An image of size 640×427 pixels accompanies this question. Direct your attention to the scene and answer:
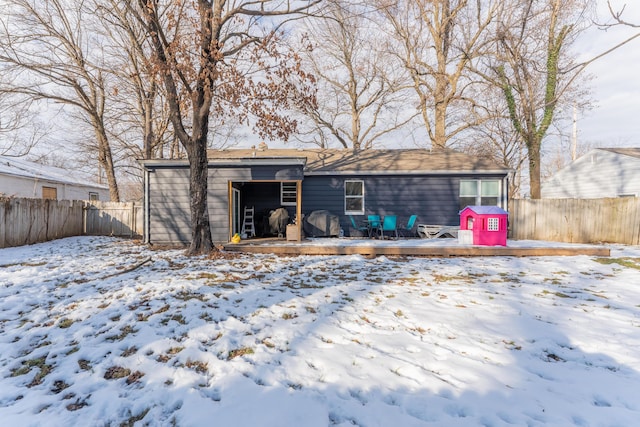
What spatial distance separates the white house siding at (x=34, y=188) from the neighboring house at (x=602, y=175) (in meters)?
28.4

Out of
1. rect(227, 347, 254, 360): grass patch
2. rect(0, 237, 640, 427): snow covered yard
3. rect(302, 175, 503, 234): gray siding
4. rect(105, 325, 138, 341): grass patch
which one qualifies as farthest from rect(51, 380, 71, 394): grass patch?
rect(302, 175, 503, 234): gray siding

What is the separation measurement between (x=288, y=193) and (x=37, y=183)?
14981 mm

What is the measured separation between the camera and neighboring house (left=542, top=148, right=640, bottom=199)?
1433 cm

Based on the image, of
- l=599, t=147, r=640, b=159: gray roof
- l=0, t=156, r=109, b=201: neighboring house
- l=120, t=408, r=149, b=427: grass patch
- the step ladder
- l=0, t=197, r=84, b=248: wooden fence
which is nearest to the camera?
l=120, t=408, r=149, b=427: grass patch

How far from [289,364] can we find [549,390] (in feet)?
6.36

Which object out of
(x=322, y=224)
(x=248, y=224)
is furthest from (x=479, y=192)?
(x=248, y=224)

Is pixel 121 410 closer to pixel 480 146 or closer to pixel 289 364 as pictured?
pixel 289 364

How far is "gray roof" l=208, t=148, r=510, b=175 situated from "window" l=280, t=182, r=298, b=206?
0.94 metres

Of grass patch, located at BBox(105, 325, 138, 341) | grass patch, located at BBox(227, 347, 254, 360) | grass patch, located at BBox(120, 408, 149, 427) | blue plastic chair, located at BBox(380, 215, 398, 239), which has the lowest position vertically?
grass patch, located at BBox(120, 408, 149, 427)

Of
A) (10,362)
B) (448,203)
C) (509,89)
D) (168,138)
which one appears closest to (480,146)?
(509,89)

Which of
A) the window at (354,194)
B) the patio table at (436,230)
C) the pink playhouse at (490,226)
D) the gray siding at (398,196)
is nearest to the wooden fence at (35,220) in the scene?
the gray siding at (398,196)

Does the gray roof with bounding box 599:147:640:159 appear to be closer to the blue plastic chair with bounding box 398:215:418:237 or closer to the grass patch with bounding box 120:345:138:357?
the blue plastic chair with bounding box 398:215:418:237

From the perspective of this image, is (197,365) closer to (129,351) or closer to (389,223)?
(129,351)

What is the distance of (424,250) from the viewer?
7.96m
